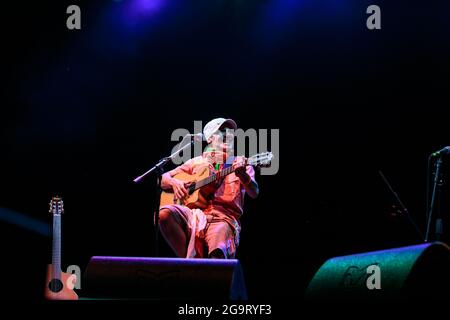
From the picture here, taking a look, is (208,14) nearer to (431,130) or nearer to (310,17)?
(310,17)

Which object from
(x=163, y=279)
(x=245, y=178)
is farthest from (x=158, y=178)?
(x=163, y=279)

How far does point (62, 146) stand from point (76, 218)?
817 millimetres

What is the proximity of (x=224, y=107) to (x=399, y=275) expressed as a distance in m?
4.11

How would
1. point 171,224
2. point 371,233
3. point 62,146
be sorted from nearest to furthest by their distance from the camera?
point 171,224 → point 371,233 → point 62,146

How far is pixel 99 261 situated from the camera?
11.1ft

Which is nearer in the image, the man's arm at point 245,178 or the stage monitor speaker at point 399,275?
the stage monitor speaker at point 399,275

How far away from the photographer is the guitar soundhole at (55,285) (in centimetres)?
482

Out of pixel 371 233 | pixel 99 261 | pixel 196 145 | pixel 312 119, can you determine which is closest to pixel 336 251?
pixel 371 233

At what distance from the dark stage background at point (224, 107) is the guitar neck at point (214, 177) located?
1356 mm

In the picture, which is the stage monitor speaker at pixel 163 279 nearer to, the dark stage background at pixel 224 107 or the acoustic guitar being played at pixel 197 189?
the acoustic guitar being played at pixel 197 189

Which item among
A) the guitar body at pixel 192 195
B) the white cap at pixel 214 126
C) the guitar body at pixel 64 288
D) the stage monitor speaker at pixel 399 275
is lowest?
the guitar body at pixel 64 288

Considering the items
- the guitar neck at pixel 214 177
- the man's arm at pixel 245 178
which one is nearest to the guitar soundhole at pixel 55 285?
the guitar neck at pixel 214 177

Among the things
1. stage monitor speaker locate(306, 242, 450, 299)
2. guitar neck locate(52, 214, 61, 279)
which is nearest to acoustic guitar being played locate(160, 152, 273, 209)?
guitar neck locate(52, 214, 61, 279)

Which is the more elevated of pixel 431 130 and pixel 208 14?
pixel 208 14
